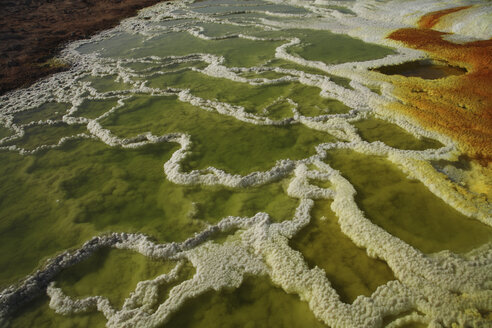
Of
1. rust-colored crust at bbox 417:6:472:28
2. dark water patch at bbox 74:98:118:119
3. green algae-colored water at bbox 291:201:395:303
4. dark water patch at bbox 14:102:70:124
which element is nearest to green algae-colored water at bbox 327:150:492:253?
green algae-colored water at bbox 291:201:395:303

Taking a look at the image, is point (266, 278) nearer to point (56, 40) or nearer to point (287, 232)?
point (287, 232)

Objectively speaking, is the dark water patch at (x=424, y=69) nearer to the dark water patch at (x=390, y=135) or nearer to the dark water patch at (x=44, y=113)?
the dark water patch at (x=390, y=135)

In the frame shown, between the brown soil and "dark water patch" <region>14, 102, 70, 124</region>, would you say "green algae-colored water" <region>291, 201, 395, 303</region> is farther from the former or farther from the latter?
the brown soil

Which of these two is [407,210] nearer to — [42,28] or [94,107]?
[94,107]

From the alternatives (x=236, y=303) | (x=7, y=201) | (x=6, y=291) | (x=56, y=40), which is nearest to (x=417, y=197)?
(x=236, y=303)

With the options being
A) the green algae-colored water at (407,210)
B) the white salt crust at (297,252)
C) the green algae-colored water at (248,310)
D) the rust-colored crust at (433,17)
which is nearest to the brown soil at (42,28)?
the white salt crust at (297,252)

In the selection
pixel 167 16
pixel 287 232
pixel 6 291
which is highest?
pixel 167 16
